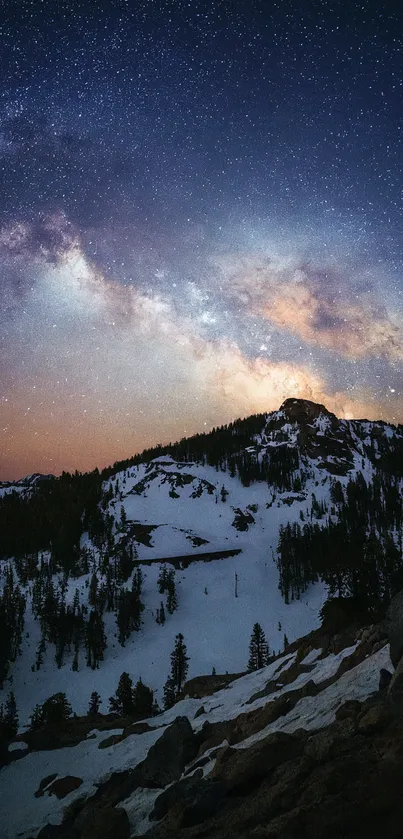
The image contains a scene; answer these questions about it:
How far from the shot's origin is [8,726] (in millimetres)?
56281

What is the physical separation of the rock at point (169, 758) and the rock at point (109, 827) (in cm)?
501

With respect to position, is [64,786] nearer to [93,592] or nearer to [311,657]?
[311,657]

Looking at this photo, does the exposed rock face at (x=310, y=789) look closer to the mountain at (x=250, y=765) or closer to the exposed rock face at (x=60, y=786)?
the mountain at (x=250, y=765)

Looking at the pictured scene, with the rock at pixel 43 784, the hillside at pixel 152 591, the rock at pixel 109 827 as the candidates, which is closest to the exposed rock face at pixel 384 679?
the rock at pixel 109 827

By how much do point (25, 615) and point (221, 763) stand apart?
413 feet

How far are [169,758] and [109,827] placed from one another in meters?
7.52

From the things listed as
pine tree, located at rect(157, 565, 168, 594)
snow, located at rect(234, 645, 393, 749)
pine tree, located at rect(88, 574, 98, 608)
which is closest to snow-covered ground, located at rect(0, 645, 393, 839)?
snow, located at rect(234, 645, 393, 749)

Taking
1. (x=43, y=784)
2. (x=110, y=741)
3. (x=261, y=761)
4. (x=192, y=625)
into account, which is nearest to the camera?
(x=261, y=761)

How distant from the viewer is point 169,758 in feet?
83.9

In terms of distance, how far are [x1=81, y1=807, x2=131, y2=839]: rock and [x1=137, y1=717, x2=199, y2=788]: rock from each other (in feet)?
16.5

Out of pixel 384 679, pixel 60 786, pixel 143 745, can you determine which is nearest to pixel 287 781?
pixel 384 679

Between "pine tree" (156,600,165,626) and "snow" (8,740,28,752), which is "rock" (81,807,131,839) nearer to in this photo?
"snow" (8,740,28,752)

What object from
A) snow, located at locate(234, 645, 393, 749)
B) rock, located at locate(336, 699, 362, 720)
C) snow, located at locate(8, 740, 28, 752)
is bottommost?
snow, located at locate(8, 740, 28, 752)

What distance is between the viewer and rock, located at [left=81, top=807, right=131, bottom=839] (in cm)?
1866
